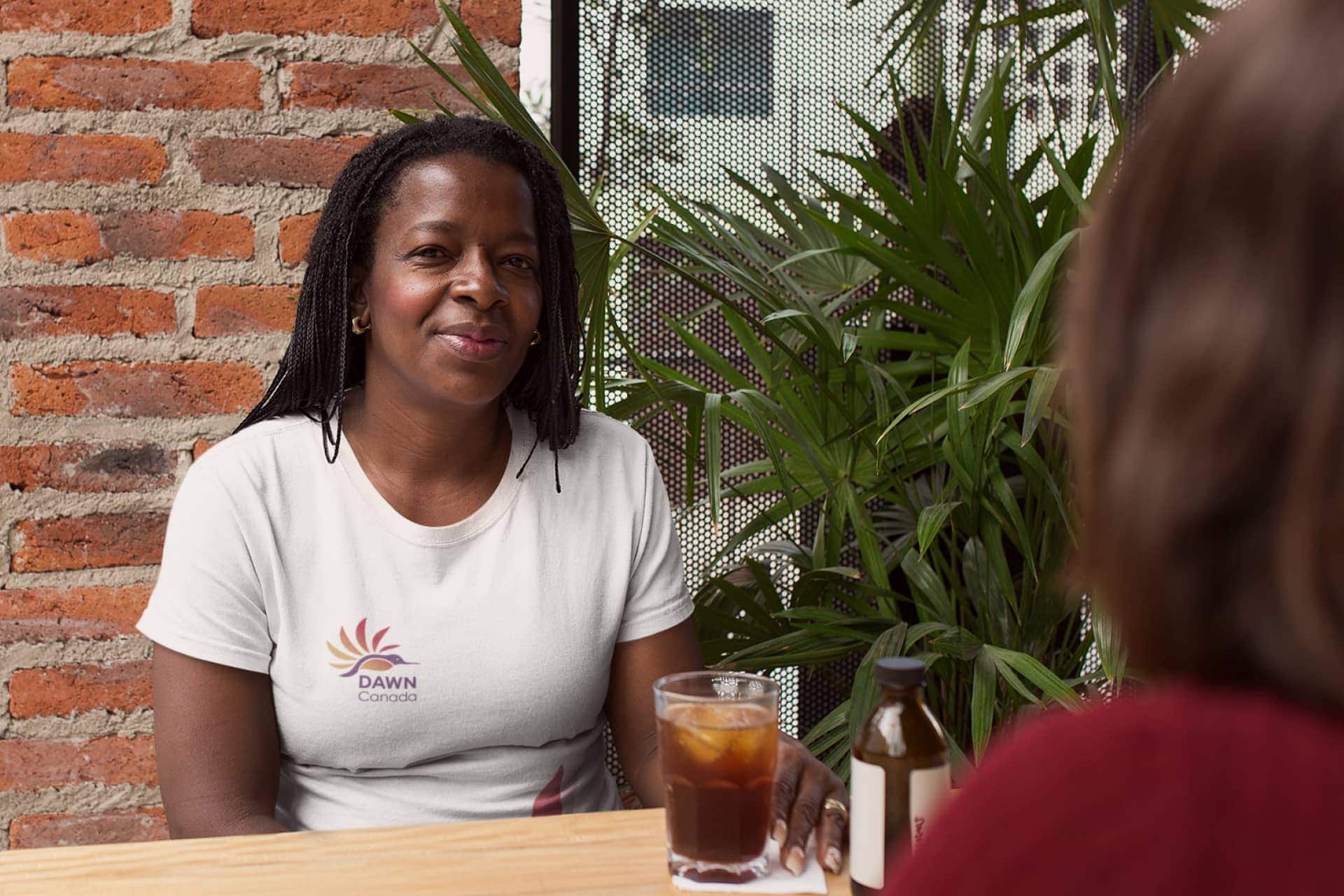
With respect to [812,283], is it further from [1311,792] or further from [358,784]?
[1311,792]

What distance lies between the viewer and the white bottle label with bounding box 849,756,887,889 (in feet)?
2.58

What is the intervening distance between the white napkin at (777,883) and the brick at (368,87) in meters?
1.28

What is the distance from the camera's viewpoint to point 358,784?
1299 mm

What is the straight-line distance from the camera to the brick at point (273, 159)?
68.3 inches

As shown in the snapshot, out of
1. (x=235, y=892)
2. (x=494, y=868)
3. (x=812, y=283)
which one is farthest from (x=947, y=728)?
(x=235, y=892)

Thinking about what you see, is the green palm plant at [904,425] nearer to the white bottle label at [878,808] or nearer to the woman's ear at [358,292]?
the woman's ear at [358,292]

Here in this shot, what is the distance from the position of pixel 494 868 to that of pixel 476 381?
64 centimetres

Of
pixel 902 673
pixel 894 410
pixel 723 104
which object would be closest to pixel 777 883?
pixel 902 673

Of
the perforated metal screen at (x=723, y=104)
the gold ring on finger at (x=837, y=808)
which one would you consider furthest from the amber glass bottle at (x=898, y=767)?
the perforated metal screen at (x=723, y=104)

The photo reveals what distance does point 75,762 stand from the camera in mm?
1755

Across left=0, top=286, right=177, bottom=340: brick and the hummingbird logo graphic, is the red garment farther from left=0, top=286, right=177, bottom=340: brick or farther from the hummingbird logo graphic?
left=0, top=286, right=177, bottom=340: brick

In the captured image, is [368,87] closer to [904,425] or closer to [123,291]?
[123,291]

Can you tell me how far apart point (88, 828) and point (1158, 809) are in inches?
69.6

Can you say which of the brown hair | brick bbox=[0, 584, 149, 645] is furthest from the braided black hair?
the brown hair
